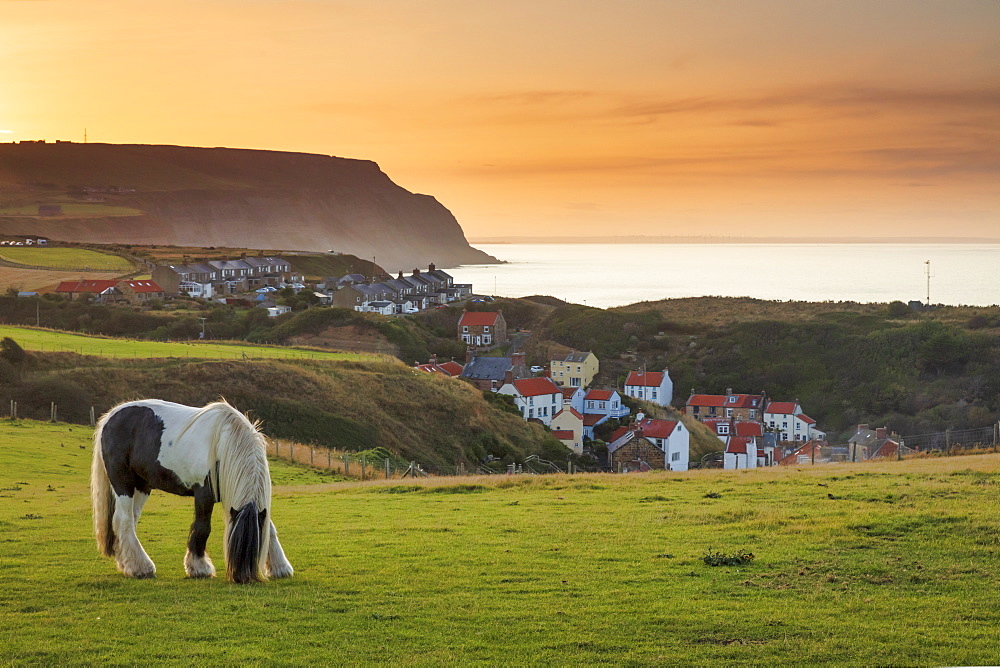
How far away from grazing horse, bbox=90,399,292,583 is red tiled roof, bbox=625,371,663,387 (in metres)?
83.0

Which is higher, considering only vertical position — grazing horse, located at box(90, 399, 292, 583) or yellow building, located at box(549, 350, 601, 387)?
yellow building, located at box(549, 350, 601, 387)

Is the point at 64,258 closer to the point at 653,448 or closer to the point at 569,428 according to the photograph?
the point at 569,428

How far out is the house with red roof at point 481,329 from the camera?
380 feet

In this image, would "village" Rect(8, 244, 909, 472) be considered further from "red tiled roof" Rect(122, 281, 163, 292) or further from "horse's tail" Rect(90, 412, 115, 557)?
"horse's tail" Rect(90, 412, 115, 557)

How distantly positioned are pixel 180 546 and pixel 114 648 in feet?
16.8

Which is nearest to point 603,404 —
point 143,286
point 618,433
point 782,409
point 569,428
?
point 618,433

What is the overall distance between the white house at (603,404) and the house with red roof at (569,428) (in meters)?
8.98

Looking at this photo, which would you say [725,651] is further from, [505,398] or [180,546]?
[505,398]

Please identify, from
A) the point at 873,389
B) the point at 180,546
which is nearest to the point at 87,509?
the point at 180,546

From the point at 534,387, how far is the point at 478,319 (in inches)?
1665

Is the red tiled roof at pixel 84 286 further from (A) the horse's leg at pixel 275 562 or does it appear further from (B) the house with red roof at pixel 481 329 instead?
(A) the horse's leg at pixel 275 562

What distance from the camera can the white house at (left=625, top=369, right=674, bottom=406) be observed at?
92500 millimetres

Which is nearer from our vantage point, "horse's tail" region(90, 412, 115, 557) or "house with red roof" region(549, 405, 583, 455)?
"horse's tail" region(90, 412, 115, 557)

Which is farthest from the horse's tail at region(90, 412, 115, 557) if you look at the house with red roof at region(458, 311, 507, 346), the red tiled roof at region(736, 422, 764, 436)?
the house with red roof at region(458, 311, 507, 346)
